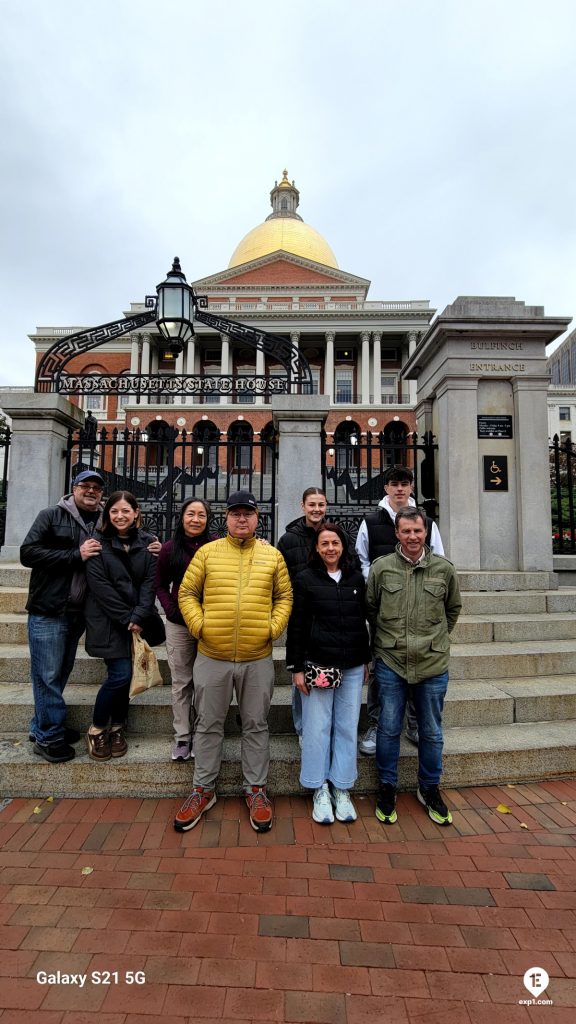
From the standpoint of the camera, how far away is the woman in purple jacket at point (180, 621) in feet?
11.4

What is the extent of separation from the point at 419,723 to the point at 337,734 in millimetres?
521

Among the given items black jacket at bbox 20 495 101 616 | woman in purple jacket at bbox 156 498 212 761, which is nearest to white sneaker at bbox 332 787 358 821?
woman in purple jacket at bbox 156 498 212 761

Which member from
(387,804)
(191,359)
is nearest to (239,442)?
(387,804)

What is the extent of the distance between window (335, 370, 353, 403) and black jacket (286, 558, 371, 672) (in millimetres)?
46534

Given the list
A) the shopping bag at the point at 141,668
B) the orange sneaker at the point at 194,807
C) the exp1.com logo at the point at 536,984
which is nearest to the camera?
the exp1.com logo at the point at 536,984

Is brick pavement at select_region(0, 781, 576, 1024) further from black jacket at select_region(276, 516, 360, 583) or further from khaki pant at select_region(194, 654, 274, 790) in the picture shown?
black jacket at select_region(276, 516, 360, 583)

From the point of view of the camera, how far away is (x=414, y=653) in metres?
3.16

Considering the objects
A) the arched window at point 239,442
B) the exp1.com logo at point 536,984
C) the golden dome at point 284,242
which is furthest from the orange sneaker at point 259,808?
the golden dome at point 284,242

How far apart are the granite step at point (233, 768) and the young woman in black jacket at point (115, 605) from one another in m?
0.16

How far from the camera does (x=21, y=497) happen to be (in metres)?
6.31

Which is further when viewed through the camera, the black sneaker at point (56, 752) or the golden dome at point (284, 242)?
the golden dome at point (284, 242)

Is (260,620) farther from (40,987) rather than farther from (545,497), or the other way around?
(545,497)

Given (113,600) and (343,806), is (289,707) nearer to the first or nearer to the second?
(343,806)

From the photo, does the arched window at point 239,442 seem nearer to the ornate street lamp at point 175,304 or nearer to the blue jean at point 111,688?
the ornate street lamp at point 175,304
